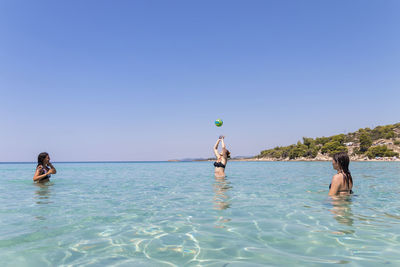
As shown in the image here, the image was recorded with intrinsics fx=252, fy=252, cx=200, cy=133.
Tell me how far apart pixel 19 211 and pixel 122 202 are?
2.88 m

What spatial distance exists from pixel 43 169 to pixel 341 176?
1407 centimetres

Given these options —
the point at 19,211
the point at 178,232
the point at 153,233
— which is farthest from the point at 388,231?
the point at 19,211

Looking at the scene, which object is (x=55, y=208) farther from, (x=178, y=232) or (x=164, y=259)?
(x=164, y=259)

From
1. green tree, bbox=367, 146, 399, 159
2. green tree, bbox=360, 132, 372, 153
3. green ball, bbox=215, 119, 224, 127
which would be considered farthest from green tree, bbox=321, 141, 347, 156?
green ball, bbox=215, 119, 224, 127

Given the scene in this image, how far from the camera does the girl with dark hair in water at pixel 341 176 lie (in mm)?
7864

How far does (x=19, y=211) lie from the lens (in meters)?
7.24

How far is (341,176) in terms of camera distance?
8.19 meters

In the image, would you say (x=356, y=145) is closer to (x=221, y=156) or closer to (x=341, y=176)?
(x=221, y=156)

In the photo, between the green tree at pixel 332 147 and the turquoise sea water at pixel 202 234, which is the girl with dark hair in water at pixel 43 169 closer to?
the turquoise sea water at pixel 202 234

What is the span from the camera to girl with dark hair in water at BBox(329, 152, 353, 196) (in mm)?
7864

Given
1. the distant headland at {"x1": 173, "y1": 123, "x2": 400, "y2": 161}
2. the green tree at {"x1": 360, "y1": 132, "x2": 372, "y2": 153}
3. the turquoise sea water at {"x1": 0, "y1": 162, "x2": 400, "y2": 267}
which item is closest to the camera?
the turquoise sea water at {"x1": 0, "y1": 162, "x2": 400, "y2": 267}

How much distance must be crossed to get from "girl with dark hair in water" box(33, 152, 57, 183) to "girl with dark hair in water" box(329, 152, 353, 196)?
1271 cm

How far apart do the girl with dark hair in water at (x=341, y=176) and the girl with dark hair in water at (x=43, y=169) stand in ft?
41.7

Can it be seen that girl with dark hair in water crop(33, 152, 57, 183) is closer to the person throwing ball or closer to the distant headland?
the person throwing ball
